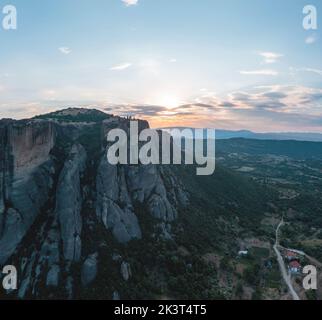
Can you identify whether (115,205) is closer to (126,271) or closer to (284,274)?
(126,271)

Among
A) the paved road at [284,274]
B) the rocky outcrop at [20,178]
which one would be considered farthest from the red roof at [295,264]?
the rocky outcrop at [20,178]

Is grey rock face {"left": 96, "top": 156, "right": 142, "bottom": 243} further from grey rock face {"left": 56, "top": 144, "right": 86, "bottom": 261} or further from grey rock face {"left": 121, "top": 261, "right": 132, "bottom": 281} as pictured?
grey rock face {"left": 121, "top": 261, "right": 132, "bottom": 281}

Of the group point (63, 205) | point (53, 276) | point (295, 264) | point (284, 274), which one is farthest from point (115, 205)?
point (295, 264)

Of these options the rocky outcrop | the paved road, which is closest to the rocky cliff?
the rocky outcrop

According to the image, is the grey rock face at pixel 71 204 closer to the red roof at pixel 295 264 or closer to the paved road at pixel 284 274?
the paved road at pixel 284 274
